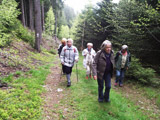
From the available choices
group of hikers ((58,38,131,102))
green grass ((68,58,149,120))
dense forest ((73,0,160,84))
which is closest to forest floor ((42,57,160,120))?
green grass ((68,58,149,120))

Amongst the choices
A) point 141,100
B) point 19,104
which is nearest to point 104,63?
point 19,104

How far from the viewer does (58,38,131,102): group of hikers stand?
3765 mm

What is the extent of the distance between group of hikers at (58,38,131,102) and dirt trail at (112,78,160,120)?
20.7 inches

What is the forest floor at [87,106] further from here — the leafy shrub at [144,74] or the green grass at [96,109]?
the leafy shrub at [144,74]

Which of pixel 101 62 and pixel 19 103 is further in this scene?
pixel 101 62

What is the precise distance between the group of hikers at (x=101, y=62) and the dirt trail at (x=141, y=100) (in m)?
0.53

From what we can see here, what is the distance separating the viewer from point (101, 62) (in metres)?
3.75

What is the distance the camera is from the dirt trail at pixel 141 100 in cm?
423

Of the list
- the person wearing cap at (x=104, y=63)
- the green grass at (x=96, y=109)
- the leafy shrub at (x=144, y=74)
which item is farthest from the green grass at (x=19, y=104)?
the leafy shrub at (x=144, y=74)

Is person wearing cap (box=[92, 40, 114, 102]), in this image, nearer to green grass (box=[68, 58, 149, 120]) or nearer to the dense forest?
green grass (box=[68, 58, 149, 120])

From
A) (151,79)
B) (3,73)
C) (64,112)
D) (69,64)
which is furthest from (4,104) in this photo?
(151,79)

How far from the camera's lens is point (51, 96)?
4371mm

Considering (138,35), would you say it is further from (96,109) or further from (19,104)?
(19,104)

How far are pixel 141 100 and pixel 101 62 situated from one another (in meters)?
3.24
